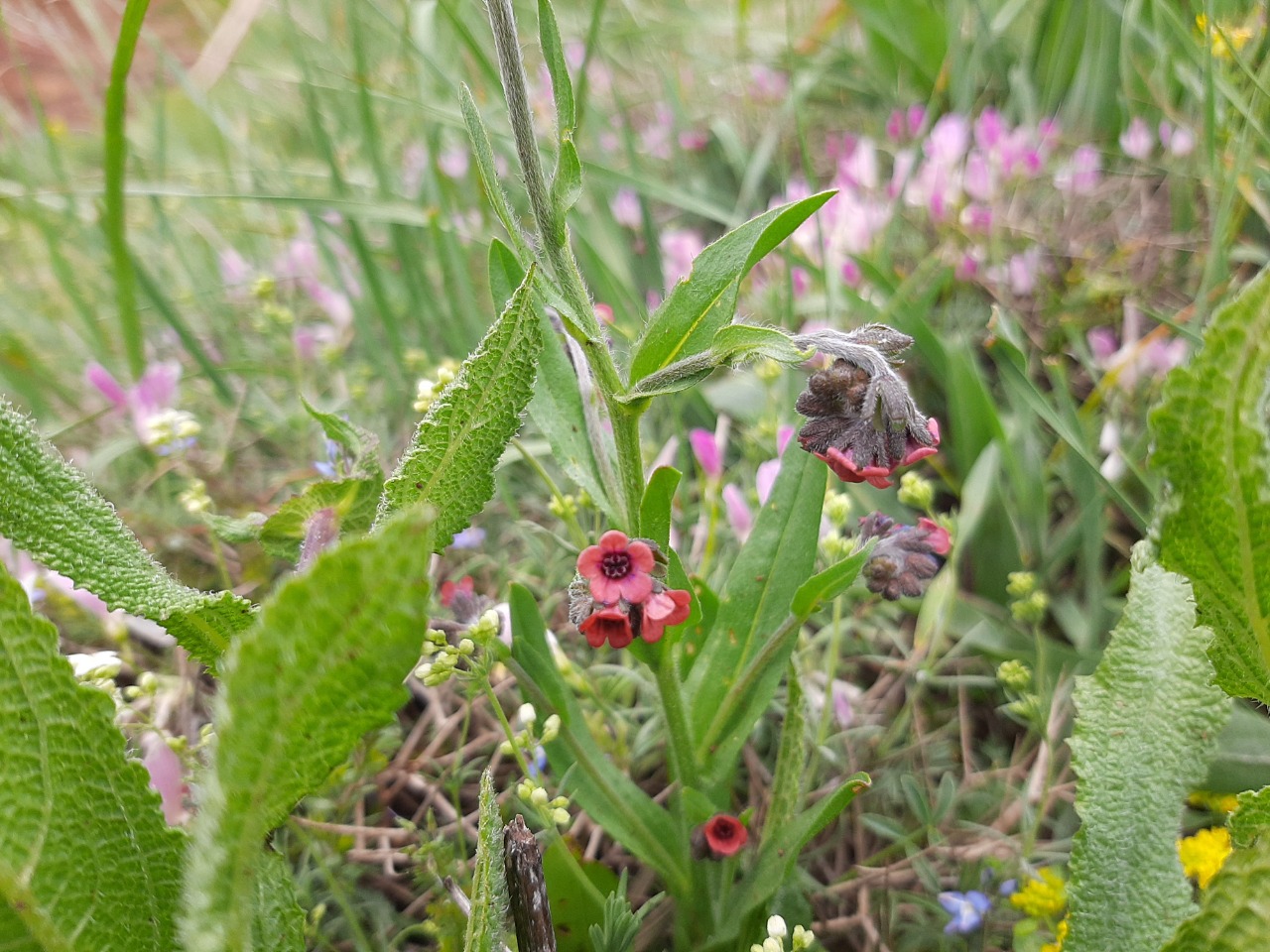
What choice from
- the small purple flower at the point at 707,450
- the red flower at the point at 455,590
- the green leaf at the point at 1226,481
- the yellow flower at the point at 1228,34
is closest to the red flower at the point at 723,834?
the red flower at the point at 455,590

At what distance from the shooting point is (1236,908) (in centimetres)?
76

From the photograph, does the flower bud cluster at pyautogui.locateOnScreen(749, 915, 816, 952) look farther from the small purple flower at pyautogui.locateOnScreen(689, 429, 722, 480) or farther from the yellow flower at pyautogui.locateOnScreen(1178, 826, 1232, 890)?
the small purple flower at pyautogui.locateOnScreen(689, 429, 722, 480)

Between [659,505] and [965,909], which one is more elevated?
[659,505]

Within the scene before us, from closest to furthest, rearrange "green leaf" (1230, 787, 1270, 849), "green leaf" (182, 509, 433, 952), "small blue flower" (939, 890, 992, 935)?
"green leaf" (182, 509, 433, 952) → "green leaf" (1230, 787, 1270, 849) → "small blue flower" (939, 890, 992, 935)

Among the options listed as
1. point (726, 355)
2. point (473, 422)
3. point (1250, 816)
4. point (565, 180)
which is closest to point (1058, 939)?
point (1250, 816)

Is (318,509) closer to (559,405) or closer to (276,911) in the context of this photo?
(559,405)

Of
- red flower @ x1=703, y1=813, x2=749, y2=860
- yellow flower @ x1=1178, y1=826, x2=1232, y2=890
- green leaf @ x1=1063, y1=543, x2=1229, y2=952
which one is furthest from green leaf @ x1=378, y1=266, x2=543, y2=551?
yellow flower @ x1=1178, y1=826, x2=1232, y2=890

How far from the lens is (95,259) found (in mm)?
2977

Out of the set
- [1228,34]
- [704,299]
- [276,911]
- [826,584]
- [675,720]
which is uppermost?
[1228,34]

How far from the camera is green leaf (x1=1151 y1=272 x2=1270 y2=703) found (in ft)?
2.37

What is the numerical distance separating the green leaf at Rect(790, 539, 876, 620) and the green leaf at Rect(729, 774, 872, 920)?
0.18 meters

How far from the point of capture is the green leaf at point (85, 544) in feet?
2.81

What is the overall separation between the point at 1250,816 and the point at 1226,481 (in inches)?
13.4

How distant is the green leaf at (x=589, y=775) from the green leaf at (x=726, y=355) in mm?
313
